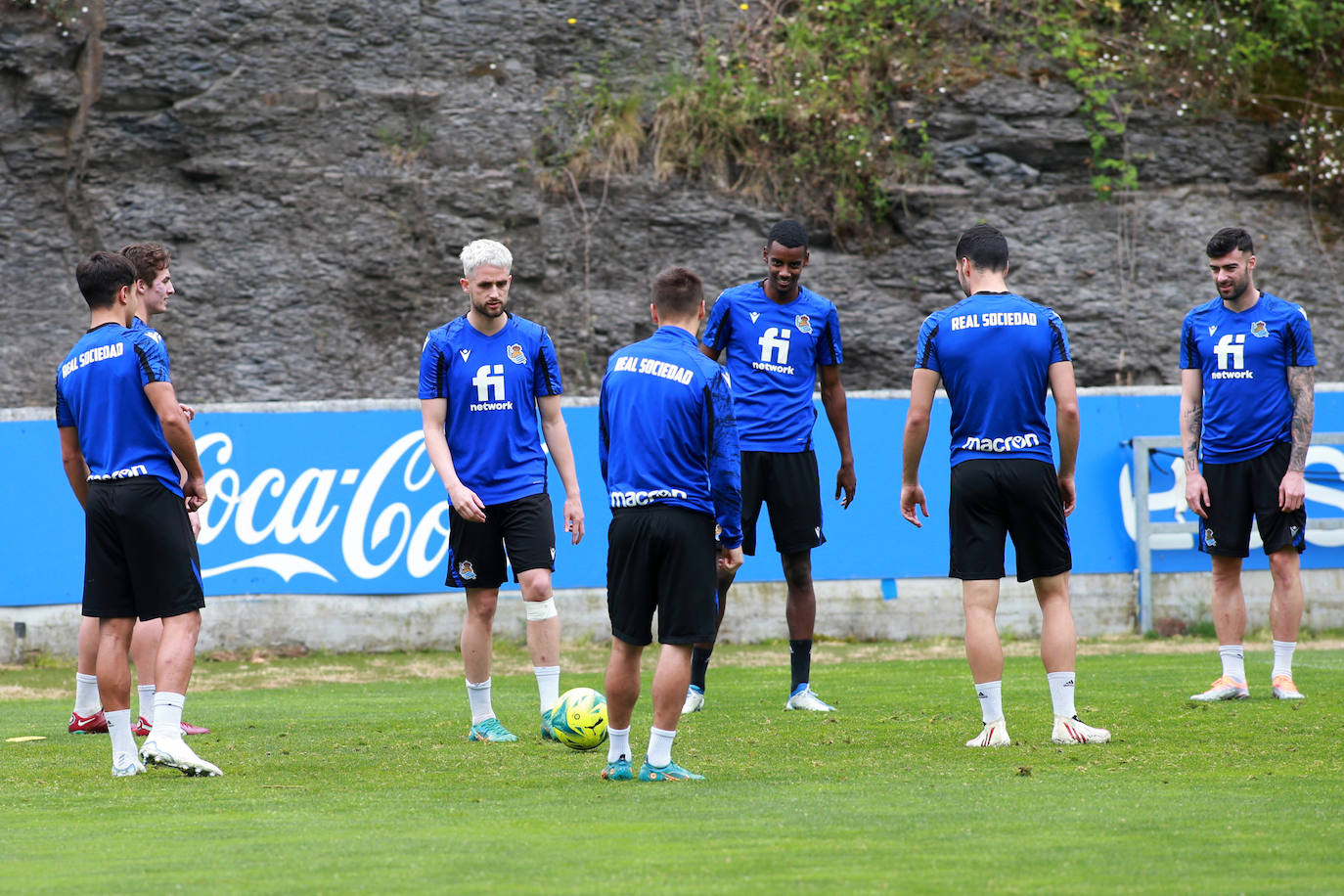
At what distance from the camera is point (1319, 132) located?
17.0 metres

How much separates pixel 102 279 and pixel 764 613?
7079mm

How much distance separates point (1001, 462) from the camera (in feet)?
21.3

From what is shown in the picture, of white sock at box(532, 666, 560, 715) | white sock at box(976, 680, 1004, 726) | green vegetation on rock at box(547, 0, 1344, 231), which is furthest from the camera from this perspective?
green vegetation on rock at box(547, 0, 1344, 231)

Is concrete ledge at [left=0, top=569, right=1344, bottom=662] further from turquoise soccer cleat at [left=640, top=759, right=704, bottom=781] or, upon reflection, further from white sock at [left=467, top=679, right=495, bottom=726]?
turquoise soccer cleat at [left=640, top=759, right=704, bottom=781]

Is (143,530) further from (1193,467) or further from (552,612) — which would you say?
(1193,467)

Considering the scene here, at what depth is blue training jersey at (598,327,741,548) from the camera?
18.4 ft

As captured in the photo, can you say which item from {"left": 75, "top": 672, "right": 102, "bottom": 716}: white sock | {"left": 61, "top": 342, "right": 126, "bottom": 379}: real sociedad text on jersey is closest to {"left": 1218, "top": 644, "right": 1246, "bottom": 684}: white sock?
{"left": 61, "top": 342, "right": 126, "bottom": 379}: real sociedad text on jersey

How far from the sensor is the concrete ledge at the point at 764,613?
38.4ft

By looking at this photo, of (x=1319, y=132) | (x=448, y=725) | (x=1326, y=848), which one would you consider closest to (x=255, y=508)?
(x=448, y=725)

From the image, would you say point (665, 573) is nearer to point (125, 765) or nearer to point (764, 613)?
point (125, 765)

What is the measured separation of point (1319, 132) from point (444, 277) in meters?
10.2

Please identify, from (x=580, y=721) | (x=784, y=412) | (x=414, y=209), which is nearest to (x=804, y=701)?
(x=784, y=412)

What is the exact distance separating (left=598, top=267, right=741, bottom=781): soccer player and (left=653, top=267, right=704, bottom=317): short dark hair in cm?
13

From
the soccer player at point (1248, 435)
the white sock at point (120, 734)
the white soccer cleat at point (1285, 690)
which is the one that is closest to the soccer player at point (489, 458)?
the white sock at point (120, 734)
